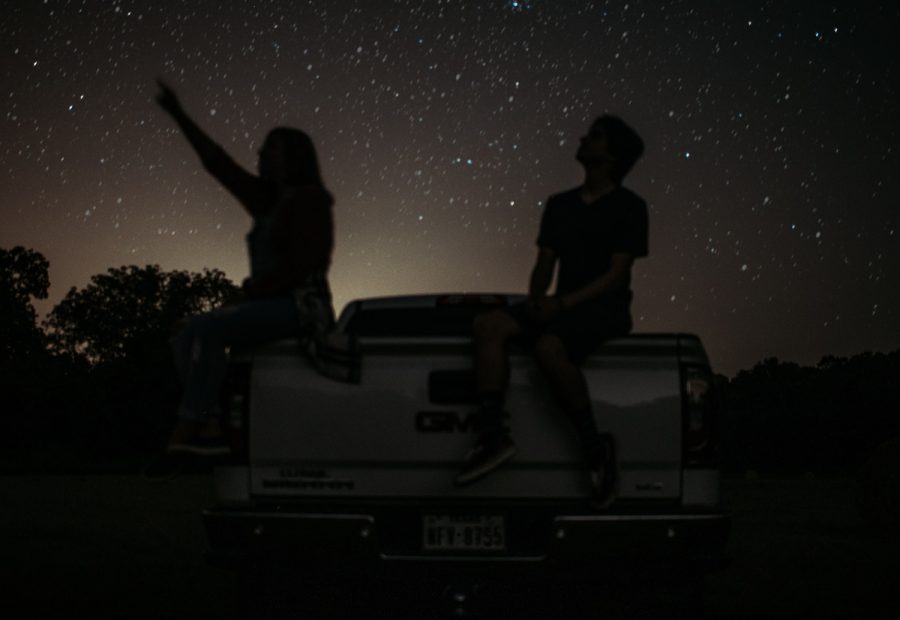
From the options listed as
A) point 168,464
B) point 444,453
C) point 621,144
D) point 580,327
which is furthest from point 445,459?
point 621,144

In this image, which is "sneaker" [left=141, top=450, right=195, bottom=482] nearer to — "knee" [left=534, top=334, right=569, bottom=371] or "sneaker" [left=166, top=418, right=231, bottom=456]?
"sneaker" [left=166, top=418, right=231, bottom=456]

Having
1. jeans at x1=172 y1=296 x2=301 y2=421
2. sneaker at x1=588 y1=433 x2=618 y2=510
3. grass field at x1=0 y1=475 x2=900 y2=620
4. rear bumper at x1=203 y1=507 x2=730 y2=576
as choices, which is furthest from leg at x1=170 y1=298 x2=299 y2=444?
grass field at x1=0 y1=475 x2=900 y2=620

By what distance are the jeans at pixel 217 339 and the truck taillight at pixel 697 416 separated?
162cm

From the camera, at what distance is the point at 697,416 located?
477cm

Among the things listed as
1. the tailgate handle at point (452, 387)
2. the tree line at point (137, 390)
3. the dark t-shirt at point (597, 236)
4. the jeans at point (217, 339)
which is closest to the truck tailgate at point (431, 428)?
the tailgate handle at point (452, 387)

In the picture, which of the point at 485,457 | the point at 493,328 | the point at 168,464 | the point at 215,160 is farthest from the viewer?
the point at 215,160

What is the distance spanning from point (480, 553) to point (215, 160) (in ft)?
7.53

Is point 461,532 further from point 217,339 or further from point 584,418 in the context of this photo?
point 217,339

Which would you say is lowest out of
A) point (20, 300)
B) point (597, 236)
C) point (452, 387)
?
point (452, 387)

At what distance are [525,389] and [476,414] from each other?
0.74 ft

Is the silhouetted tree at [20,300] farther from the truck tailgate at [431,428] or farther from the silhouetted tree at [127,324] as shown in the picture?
the truck tailgate at [431,428]

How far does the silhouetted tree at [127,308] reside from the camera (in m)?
65.7

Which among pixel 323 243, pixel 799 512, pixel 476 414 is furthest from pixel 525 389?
pixel 799 512

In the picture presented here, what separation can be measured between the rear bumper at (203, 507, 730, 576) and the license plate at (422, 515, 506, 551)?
0.12ft
